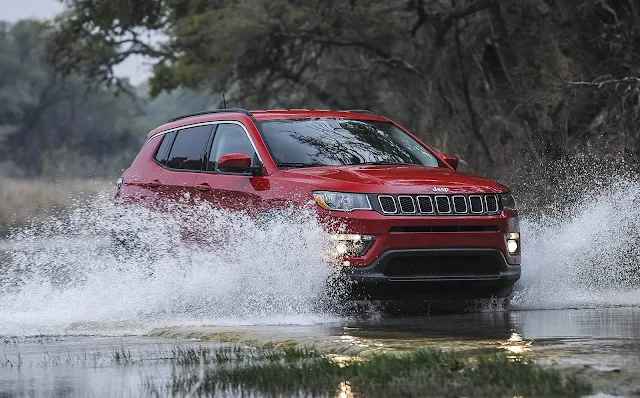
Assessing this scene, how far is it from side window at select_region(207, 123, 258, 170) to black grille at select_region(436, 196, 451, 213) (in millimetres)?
1840

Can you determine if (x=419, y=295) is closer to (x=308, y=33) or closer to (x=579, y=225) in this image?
(x=579, y=225)

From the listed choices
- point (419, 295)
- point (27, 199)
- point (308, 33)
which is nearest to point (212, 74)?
point (308, 33)

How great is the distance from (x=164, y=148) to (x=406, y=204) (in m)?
3.56

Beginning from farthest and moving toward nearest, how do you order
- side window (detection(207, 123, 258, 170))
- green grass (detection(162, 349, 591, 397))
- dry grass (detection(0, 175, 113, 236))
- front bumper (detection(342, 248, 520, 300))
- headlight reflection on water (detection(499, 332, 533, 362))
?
1. dry grass (detection(0, 175, 113, 236))
2. side window (detection(207, 123, 258, 170))
3. front bumper (detection(342, 248, 520, 300))
4. headlight reflection on water (detection(499, 332, 533, 362))
5. green grass (detection(162, 349, 591, 397))

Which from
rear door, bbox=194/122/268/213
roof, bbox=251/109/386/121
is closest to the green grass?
rear door, bbox=194/122/268/213

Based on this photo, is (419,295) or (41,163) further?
(41,163)

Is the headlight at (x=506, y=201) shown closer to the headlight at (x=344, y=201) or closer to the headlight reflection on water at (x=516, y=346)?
the headlight at (x=344, y=201)

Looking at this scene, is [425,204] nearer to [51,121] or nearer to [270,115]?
[270,115]

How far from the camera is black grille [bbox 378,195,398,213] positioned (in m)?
10.9

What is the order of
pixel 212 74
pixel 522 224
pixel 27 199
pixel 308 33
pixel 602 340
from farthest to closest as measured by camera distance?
1. pixel 27 199
2. pixel 212 74
3. pixel 308 33
4. pixel 522 224
5. pixel 602 340

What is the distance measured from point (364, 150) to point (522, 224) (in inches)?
84.0

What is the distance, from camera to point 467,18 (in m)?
31.2

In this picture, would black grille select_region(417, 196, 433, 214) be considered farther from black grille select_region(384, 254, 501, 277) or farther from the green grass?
the green grass

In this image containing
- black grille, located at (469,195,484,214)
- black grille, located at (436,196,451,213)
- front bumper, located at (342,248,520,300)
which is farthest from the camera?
black grille, located at (469,195,484,214)
